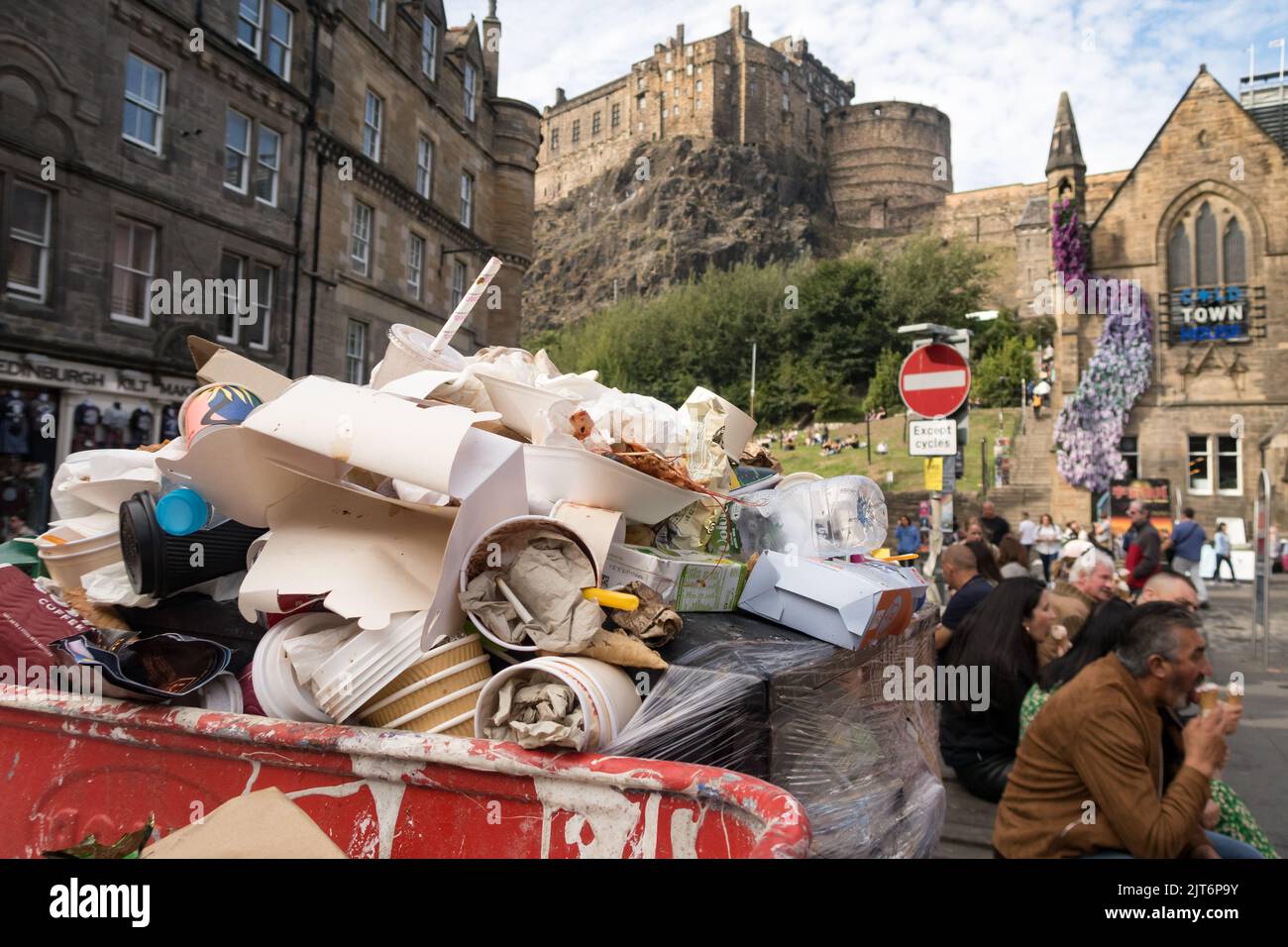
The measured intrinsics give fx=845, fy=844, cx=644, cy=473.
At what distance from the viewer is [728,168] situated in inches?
2753

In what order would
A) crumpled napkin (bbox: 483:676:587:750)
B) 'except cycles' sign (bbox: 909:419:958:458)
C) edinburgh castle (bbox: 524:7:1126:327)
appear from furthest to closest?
edinburgh castle (bbox: 524:7:1126:327)
'except cycles' sign (bbox: 909:419:958:458)
crumpled napkin (bbox: 483:676:587:750)

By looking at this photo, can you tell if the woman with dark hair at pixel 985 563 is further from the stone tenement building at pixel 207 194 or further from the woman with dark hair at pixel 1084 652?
the stone tenement building at pixel 207 194

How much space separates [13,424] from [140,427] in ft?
7.12

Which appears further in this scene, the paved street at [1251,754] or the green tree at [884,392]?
the green tree at [884,392]

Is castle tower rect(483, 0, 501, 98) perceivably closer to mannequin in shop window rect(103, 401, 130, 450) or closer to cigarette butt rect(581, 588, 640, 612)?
mannequin in shop window rect(103, 401, 130, 450)

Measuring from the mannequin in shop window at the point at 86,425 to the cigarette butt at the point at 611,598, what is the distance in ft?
Result: 47.5

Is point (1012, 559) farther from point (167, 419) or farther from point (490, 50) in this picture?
point (490, 50)

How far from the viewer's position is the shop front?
12844 millimetres

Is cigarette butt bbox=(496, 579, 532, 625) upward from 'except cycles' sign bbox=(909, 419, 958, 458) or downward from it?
downward

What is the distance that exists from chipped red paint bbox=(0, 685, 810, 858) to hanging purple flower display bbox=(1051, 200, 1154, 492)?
87.3ft

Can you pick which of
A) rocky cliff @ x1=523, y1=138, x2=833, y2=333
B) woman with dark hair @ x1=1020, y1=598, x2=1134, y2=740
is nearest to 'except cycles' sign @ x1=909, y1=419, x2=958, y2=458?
woman with dark hair @ x1=1020, y1=598, x2=1134, y2=740

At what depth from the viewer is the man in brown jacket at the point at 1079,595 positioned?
14.4 ft

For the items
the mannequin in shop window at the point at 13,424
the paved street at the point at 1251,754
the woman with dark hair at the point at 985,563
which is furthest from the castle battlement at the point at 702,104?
the woman with dark hair at the point at 985,563

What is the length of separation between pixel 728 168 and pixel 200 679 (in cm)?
7288
